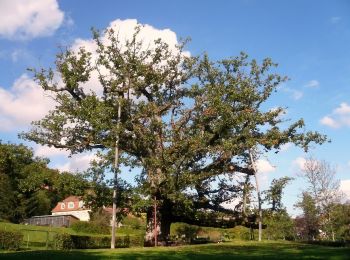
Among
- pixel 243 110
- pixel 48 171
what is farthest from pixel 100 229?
pixel 243 110

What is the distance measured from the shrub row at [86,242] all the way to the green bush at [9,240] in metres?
4.80

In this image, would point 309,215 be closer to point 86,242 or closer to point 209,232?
point 209,232

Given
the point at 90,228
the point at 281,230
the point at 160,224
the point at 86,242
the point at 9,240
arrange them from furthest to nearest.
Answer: the point at 90,228
the point at 281,230
the point at 86,242
the point at 160,224
the point at 9,240

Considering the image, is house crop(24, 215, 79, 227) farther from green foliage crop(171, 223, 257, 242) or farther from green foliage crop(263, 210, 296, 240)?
green foliage crop(263, 210, 296, 240)

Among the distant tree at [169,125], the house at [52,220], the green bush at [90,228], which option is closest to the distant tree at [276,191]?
the distant tree at [169,125]

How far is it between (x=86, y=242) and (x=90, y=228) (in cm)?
3472

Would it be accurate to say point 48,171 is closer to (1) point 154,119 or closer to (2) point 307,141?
(1) point 154,119

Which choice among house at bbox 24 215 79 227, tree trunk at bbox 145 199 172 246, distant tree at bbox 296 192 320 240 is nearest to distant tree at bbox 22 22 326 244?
tree trunk at bbox 145 199 172 246

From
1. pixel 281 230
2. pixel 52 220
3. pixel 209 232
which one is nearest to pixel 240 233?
pixel 209 232

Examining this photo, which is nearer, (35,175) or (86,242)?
(35,175)

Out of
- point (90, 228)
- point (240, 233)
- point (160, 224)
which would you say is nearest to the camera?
point (160, 224)

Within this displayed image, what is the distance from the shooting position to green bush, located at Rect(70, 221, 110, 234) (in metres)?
73.0

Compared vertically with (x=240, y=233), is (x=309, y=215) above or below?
above

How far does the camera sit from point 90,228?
241ft
